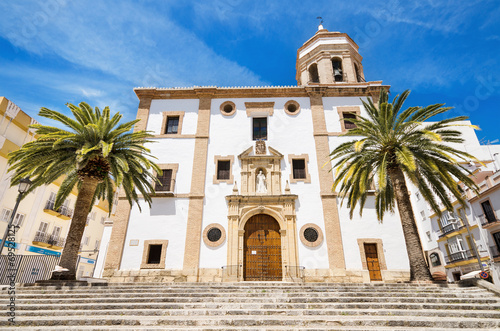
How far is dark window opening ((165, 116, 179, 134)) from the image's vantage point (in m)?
19.3

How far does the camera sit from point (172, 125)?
1955cm

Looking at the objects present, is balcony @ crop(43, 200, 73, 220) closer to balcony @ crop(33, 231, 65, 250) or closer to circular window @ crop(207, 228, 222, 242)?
balcony @ crop(33, 231, 65, 250)

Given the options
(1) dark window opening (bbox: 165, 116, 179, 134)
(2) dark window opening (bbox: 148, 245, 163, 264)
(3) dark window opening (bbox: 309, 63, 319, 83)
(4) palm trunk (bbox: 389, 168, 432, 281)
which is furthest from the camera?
(3) dark window opening (bbox: 309, 63, 319, 83)

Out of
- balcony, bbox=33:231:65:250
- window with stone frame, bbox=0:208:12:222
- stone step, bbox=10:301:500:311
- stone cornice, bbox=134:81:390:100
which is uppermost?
stone cornice, bbox=134:81:390:100

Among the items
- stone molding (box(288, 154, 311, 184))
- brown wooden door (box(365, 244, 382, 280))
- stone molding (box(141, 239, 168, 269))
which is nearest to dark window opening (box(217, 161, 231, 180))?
stone molding (box(288, 154, 311, 184))

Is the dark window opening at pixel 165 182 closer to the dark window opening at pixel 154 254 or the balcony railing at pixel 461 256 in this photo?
the dark window opening at pixel 154 254

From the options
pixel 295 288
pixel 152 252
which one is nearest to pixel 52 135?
pixel 152 252

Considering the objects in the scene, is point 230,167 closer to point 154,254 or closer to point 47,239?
point 154,254

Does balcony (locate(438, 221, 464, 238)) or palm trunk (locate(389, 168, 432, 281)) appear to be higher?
balcony (locate(438, 221, 464, 238))

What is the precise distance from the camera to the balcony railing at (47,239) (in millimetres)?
22061

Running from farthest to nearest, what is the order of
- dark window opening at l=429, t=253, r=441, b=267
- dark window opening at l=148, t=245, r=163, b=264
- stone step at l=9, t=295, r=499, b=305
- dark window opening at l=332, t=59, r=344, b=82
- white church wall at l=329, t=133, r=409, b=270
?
dark window opening at l=429, t=253, r=441, b=267
dark window opening at l=332, t=59, r=344, b=82
dark window opening at l=148, t=245, r=163, b=264
white church wall at l=329, t=133, r=409, b=270
stone step at l=9, t=295, r=499, b=305

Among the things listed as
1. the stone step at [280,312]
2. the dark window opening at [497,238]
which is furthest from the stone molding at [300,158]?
the dark window opening at [497,238]

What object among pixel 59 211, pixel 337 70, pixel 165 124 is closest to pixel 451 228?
pixel 337 70

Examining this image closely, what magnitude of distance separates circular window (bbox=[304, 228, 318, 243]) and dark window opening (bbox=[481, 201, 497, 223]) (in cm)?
1678
